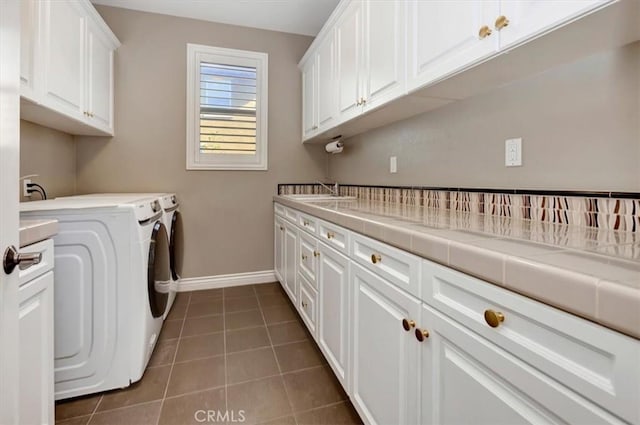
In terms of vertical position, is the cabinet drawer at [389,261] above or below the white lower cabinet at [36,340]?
above

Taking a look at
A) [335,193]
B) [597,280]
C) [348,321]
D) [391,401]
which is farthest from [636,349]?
[335,193]

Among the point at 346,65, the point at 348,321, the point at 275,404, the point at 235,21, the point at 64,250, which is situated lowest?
the point at 275,404

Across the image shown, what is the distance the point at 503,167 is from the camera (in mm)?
1358

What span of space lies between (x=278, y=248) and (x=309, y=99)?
141cm

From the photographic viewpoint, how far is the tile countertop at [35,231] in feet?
3.02

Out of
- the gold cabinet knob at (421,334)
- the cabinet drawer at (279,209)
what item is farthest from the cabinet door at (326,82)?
the gold cabinet knob at (421,334)

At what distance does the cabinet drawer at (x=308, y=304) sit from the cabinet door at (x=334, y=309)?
4.0 inches

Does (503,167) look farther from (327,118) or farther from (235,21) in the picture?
(235,21)

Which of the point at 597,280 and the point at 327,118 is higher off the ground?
the point at 327,118

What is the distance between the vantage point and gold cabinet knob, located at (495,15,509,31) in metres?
0.96

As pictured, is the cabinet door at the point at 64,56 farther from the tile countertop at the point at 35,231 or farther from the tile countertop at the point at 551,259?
the tile countertop at the point at 551,259

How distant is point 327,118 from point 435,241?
184 cm

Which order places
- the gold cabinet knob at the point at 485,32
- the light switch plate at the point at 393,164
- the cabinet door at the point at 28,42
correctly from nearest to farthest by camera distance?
the gold cabinet knob at the point at 485,32
the cabinet door at the point at 28,42
the light switch plate at the point at 393,164

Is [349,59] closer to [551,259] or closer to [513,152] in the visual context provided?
[513,152]
